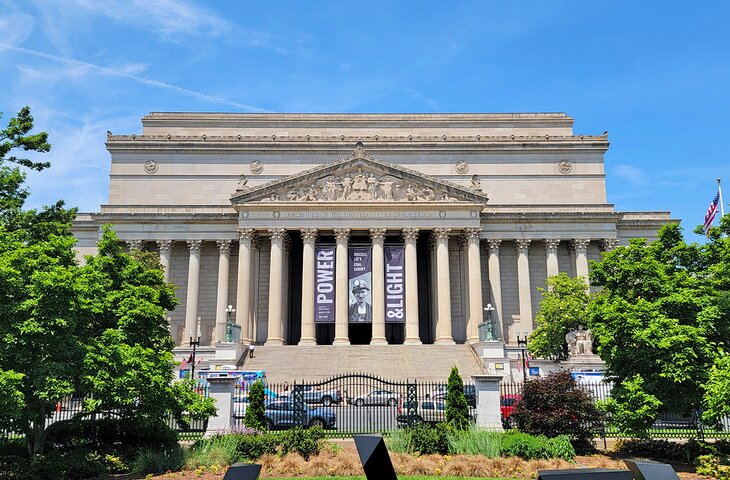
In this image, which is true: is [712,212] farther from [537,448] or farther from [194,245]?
[194,245]

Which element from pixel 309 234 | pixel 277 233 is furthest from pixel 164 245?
pixel 309 234

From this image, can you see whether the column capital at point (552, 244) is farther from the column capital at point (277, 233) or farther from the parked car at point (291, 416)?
the parked car at point (291, 416)

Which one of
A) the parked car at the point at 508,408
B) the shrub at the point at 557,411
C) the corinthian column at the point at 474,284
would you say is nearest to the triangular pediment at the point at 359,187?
the corinthian column at the point at 474,284

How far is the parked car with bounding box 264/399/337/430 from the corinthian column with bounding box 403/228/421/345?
80.9 feet

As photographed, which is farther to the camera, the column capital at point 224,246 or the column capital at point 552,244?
the column capital at point 552,244

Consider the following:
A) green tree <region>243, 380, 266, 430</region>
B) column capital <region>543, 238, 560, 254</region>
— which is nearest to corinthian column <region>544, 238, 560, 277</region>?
column capital <region>543, 238, 560, 254</region>

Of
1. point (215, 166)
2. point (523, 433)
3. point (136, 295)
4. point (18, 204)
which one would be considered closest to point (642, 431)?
point (523, 433)

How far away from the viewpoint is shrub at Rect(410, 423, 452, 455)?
2145 centimetres

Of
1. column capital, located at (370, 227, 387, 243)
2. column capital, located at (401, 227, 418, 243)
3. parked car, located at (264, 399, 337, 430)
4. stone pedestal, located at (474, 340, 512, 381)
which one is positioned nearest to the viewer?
parked car, located at (264, 399, 337, 430)

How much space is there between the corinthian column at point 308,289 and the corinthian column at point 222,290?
753cm

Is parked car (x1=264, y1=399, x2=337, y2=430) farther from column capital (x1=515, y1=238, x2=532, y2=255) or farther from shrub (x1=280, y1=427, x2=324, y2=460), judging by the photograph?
column capital (x1=515, y1=238, x2=532, y2=255)

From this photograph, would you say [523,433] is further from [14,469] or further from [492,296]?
[492,296]

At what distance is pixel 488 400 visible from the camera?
1000 inches

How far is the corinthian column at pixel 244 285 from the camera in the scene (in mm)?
52675
